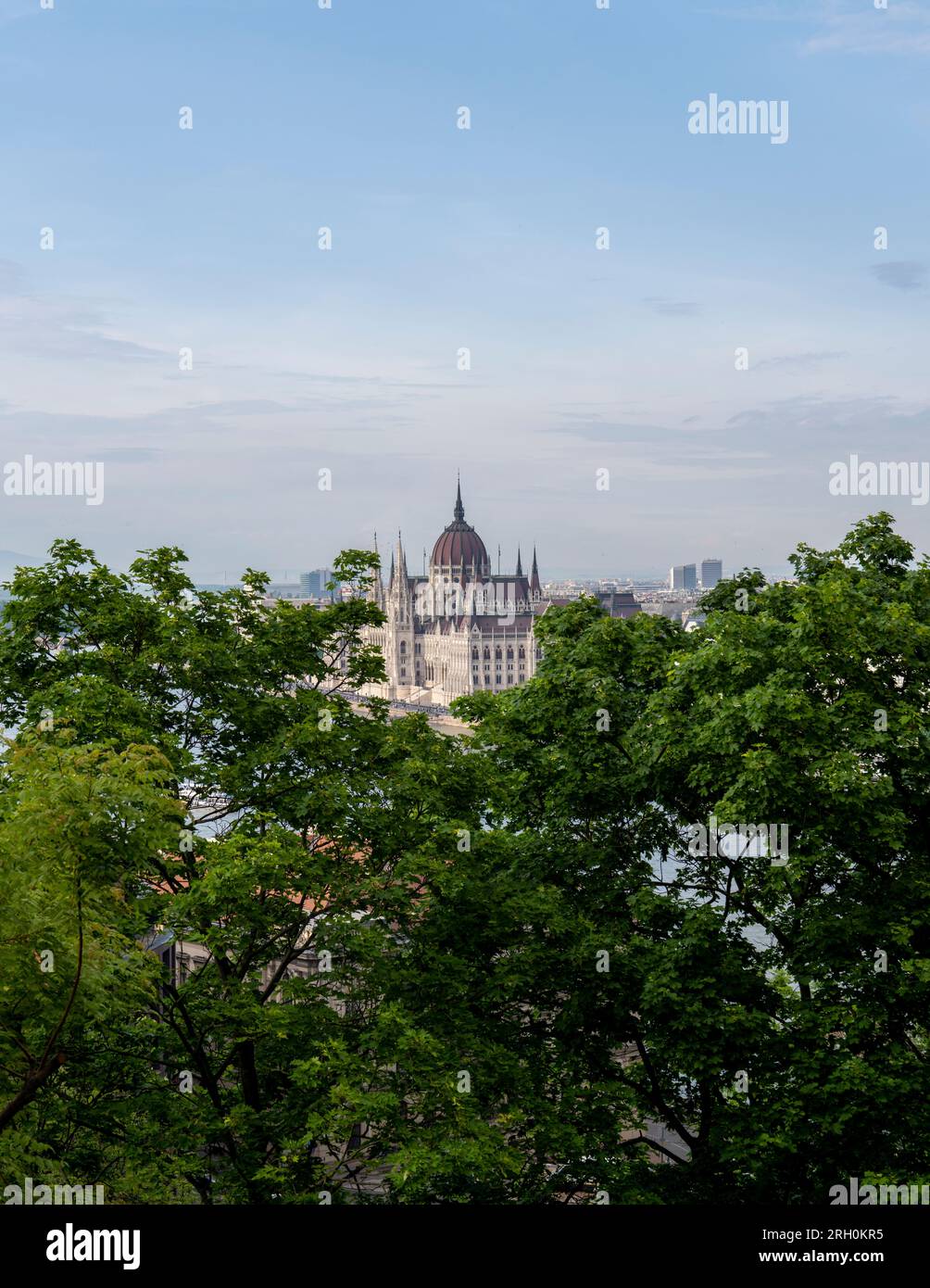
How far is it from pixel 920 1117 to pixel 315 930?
7926mm

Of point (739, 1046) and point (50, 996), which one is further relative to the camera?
point (739, 1046)

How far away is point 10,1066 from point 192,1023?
19.0ft

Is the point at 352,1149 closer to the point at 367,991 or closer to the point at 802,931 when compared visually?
the point at 367,991

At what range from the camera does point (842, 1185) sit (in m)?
16.2

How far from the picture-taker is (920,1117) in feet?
53.0

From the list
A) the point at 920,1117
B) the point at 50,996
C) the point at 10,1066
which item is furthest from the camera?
the point at 920,1117

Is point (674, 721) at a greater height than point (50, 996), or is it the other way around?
point (674, 721)

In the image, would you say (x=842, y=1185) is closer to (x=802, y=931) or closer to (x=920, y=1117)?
(x=920, y=1117)

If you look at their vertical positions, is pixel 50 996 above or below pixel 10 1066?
above

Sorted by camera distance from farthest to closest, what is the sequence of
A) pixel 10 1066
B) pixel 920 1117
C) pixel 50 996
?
1. pixel 920 1117
2. pixel 10 1066
3. pixel 50 996
